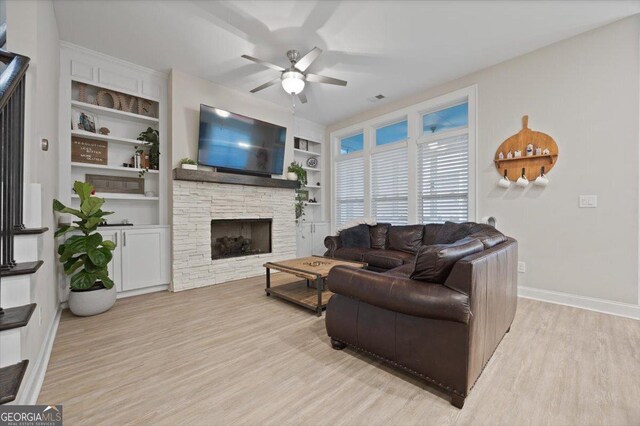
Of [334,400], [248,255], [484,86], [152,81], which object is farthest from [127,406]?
[484,86]

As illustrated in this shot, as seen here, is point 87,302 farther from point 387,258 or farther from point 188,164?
point 387,258

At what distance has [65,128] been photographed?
316 cm

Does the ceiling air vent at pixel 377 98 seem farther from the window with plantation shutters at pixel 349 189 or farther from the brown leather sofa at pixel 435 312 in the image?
the brown leather sofa at pixel 435 312

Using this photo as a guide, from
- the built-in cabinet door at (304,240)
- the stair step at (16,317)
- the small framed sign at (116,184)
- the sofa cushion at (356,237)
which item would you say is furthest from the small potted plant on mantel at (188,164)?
the stair step at (16,317)

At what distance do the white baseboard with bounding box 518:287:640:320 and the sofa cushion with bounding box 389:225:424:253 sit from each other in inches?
55.0

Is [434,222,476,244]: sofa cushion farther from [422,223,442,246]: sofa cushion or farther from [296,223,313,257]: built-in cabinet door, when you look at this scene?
[296,223,313,257]: built-in cabinet door

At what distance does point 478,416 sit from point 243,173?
165 inches

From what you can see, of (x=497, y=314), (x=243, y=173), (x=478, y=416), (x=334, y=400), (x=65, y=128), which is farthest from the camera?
(x=243, y=173)

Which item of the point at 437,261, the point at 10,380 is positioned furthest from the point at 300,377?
the point at 10,380

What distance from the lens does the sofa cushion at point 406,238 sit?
4.05 meters

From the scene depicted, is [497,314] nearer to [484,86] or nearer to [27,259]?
[27,259]

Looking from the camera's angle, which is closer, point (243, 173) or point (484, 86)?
point (484, 86)

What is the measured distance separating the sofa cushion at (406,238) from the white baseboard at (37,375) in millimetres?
3918

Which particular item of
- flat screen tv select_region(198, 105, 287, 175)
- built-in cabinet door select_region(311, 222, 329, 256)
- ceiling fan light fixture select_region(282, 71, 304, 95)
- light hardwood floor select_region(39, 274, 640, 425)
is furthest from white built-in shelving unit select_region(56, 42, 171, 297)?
built-in cabinet door select_region(311, 222, 329, 256)
